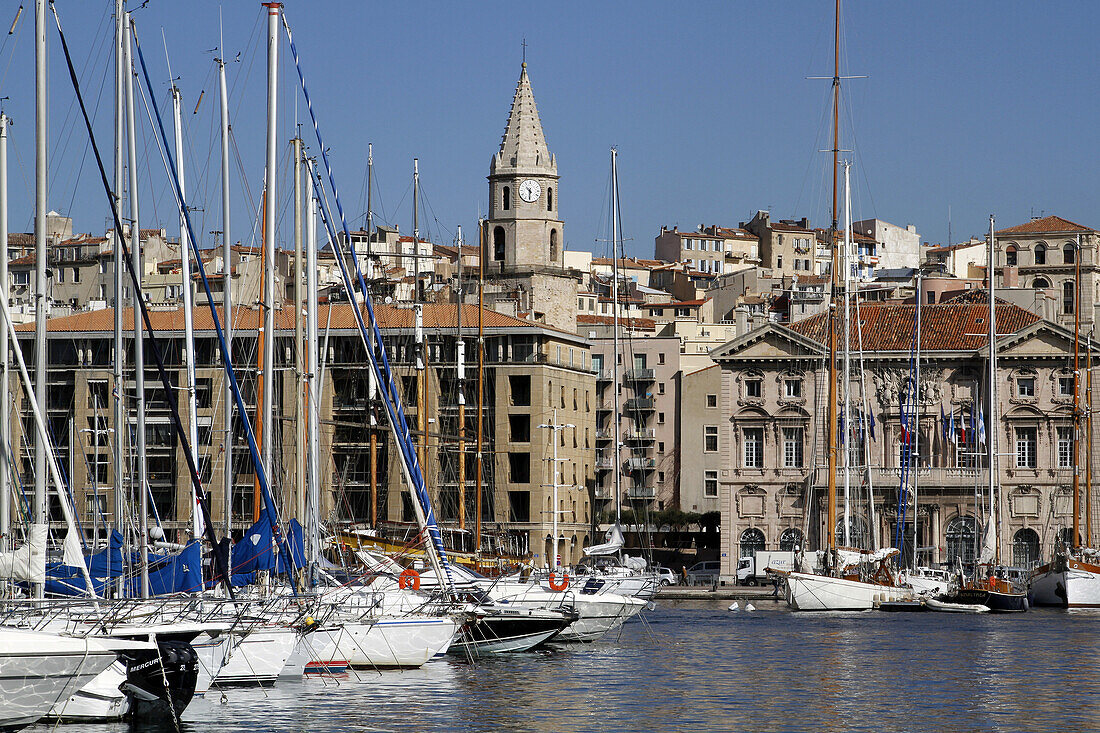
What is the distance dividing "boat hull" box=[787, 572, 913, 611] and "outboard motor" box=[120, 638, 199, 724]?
4301cm

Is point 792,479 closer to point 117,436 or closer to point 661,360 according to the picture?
point 661,360

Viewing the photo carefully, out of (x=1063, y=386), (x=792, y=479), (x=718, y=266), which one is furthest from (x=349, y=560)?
(x=718, y=266)

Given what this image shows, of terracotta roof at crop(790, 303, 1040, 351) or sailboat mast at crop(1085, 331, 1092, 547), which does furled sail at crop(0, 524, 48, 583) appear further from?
terracotta roof at crop(790, 303, 1040, 351)

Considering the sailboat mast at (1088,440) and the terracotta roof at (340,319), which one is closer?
the sailboat mast at (1088,440)

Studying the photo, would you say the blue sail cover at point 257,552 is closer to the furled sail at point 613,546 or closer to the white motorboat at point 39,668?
the white motorboat at point 39,668

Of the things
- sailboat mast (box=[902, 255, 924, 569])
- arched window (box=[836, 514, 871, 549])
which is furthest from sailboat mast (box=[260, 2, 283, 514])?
arched window (box=[836, 514, 871, 549])

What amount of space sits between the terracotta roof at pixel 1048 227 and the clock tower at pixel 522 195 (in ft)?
117

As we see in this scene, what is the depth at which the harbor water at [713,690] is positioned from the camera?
100 feet

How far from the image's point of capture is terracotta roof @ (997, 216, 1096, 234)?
127 m

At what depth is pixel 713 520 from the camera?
102 meters

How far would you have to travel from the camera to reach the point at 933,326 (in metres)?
89.4

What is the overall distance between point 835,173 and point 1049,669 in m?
29.2

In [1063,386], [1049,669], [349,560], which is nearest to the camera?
[1049,669]

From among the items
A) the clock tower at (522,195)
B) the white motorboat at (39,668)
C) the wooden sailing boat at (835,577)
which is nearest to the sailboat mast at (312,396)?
the white motorboat at (39,668)
